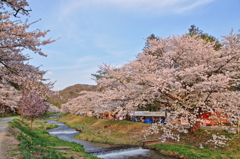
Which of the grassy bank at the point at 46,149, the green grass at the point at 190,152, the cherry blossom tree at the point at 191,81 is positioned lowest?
the green grass at the point at 190,152

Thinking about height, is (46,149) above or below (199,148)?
above

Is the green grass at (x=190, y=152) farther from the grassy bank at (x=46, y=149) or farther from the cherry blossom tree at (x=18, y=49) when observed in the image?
the cherry blossom tree at (x=18, y=49)

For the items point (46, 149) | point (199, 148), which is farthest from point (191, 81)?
point (46, 149)

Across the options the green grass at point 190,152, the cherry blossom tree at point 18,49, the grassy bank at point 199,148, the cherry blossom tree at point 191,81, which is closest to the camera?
the cherry blossom tree at point 18,49

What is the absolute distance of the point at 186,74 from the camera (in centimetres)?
1410

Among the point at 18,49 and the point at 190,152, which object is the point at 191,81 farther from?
the point at 18,49

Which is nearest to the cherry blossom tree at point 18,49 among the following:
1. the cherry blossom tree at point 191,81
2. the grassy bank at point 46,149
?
the grassy bank at point 46,149

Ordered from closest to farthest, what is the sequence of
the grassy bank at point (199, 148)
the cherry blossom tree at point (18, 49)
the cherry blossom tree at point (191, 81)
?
the cherry blossom tree at point (18, 49), the grassy bank at point (199, 148), the cherry blossom tree at point (191, 81)

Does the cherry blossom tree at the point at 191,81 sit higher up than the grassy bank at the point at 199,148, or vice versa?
the cherry blossom tree at the point at 191,81

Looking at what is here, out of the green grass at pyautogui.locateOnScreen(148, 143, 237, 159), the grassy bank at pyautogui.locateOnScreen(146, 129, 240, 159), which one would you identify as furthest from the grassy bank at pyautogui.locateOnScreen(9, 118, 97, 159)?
the grassy bank at pyautogui.locateOnScreen(146, 129, 240, 159)

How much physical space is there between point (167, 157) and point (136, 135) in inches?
313

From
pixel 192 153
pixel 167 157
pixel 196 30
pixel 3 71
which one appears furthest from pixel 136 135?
pixel 196 30

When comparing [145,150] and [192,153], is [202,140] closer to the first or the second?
[192,153]

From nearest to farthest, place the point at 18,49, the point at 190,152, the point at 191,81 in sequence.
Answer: the point at 18,49, the point at 190,152, the point at 191,81
